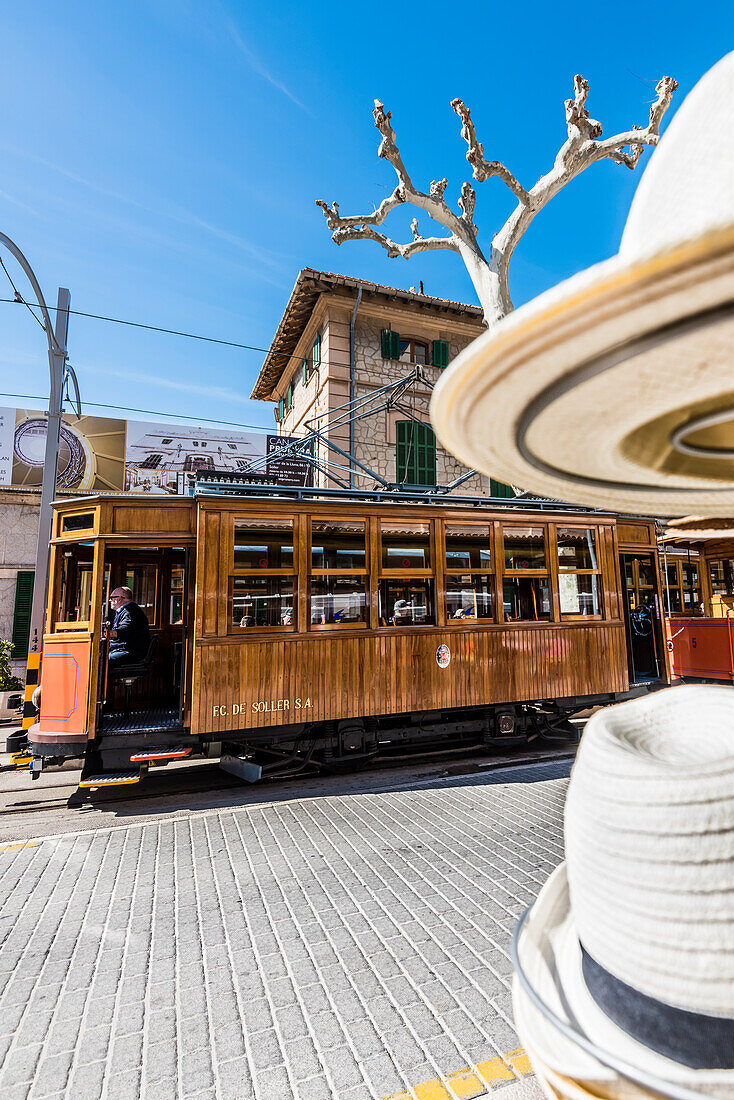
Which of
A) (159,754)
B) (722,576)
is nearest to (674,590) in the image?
(722,576)

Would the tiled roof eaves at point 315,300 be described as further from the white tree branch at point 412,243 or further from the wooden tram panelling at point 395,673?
the wooden tram panelling at point 395,673

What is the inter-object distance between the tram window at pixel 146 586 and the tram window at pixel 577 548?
5600 millimetres

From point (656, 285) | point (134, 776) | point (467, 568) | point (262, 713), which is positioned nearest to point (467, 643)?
point (467, 568)

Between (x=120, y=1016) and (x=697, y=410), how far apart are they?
135 inches

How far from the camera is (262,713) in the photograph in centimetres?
576

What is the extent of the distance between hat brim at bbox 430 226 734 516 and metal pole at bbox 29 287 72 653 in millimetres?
8069

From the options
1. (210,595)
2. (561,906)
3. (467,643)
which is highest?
(210,595)

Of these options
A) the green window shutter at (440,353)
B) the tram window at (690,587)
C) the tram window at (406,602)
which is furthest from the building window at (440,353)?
the tram window at (406,602)

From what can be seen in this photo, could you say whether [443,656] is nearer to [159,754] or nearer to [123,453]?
[159,754]

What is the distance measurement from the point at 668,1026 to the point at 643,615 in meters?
8.60

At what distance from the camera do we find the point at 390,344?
15.9 meters

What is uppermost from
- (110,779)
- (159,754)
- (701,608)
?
(701,608)

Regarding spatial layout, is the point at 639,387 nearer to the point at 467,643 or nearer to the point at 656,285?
the point at 656,285

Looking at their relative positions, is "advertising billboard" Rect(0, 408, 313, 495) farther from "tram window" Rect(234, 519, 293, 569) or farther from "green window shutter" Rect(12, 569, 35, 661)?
"tram window" Rect(234, 519, 293, 569)
